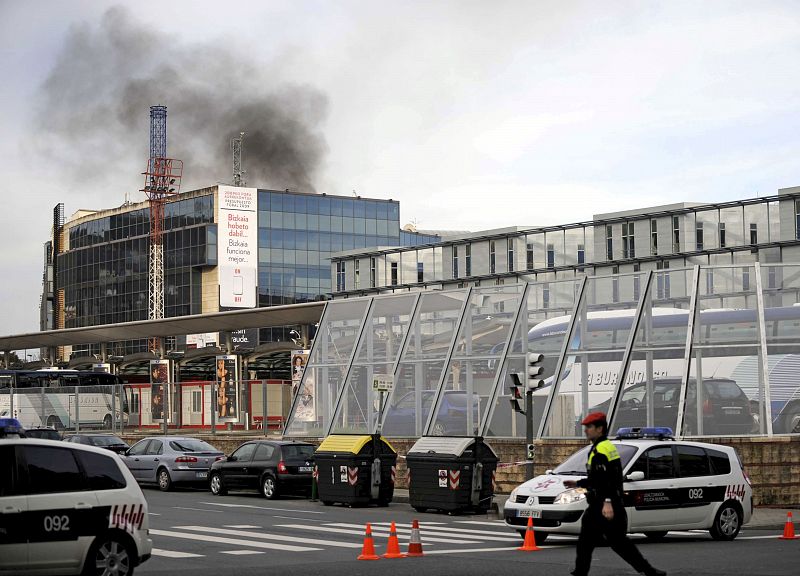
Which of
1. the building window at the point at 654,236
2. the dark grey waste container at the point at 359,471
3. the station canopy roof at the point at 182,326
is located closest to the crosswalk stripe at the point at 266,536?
the dark grey waste container at the point at 359,471

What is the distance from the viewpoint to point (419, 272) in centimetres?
12631

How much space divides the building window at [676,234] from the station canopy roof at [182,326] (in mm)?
58088

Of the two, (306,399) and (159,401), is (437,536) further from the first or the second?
(159,401)

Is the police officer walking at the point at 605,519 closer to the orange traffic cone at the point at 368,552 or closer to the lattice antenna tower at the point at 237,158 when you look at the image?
the orange traffic cone at the point at 368,552

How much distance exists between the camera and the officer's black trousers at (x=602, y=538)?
40.5ft

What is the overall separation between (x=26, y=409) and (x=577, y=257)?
7042cm

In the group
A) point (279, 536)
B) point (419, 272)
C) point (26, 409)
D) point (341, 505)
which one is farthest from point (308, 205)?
point (279, 536)

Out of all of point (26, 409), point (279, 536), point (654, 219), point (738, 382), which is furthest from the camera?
point (654, 219)

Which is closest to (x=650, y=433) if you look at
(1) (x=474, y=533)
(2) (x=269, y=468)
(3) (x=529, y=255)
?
(1) (x=474, y=533)

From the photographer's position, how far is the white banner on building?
120 metres

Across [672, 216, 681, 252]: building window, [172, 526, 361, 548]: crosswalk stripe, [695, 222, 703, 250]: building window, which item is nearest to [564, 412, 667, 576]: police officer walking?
[172, 526, 361, 548]: crosswalk stripe

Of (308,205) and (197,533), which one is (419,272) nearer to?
(308,205)

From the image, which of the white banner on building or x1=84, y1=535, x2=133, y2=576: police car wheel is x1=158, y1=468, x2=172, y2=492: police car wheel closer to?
x1=84, y1=535, x2=133, y2=576: police car wheel

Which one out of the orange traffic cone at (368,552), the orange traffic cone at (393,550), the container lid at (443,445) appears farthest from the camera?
the container lid at (443,445)
